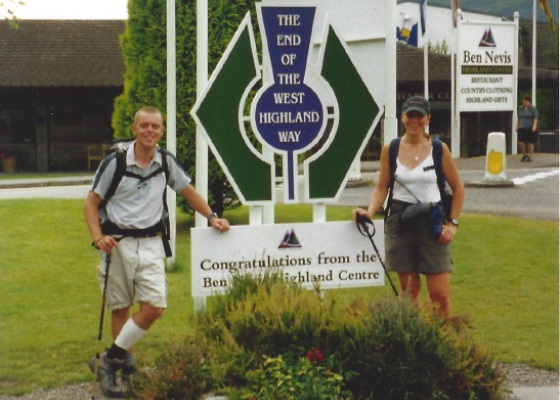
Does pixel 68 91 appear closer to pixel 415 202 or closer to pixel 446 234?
pixel 415 202

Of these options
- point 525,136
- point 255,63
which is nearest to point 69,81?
point 525,136

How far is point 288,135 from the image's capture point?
657cm

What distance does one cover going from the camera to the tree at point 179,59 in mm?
12633

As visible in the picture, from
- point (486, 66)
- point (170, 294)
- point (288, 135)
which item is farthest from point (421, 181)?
point (486, 66)

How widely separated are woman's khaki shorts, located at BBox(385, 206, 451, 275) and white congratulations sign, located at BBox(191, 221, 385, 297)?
102mm

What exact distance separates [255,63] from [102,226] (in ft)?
5.21

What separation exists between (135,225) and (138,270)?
1.01 ft

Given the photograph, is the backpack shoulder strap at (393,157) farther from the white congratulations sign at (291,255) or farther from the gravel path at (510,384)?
the gravel path at (510,384)

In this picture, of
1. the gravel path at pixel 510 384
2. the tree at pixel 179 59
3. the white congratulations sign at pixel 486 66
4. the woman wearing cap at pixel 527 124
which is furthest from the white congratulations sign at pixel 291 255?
the white congratulations sign at pixel 486 66

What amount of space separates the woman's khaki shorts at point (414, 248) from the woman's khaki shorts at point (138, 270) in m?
1.58

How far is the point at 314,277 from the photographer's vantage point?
636 centimetres

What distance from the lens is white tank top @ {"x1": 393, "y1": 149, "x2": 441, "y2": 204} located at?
621cm

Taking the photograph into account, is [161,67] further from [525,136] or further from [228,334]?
[525,136]

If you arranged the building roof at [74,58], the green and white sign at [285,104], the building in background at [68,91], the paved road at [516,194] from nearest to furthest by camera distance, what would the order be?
the green and white sign at [285,104], the paved road at [516,194], the building roof at [74,58], the building in background at [68,91]
